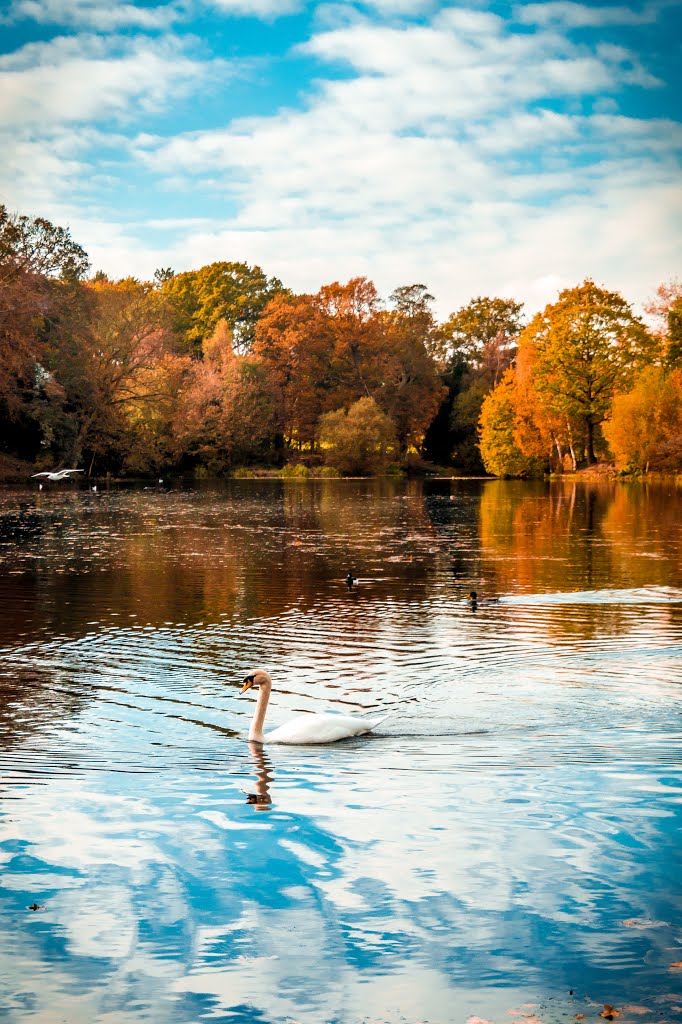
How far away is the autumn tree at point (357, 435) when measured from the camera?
9281 centimetres

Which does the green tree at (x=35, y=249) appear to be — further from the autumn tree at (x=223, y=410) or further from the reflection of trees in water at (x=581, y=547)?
the reflection of trees in water at (x=581, y=547)

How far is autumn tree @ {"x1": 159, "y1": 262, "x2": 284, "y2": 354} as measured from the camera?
112 metres

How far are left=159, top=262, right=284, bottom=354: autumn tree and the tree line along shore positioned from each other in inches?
9.6

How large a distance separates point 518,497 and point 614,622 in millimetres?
41823

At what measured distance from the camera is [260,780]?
8758mm

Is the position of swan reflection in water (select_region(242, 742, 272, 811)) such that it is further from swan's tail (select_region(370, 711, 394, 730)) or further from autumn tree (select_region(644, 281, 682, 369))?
autumn tree (select_region(644, 281, 682, 369))

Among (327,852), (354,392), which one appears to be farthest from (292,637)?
(354,392)

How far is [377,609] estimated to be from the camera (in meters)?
18.8

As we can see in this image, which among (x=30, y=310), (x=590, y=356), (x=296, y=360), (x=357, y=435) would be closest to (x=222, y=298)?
(x=296, y=360)

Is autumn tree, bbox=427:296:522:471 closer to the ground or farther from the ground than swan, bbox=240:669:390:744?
farther from the ground

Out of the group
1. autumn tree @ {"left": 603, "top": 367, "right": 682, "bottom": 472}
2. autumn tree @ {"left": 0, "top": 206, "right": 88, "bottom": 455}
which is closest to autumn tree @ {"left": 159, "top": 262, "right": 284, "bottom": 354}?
autumn tree @ {"left": 0, "top": 206, "right": 88, "bottom": 455}

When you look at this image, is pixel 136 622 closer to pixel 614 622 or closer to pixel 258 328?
pixel 614 622

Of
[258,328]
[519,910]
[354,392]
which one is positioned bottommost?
[519,910]

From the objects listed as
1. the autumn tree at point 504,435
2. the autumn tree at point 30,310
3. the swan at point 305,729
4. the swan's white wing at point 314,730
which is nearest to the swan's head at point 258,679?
the swan at point 305,729
